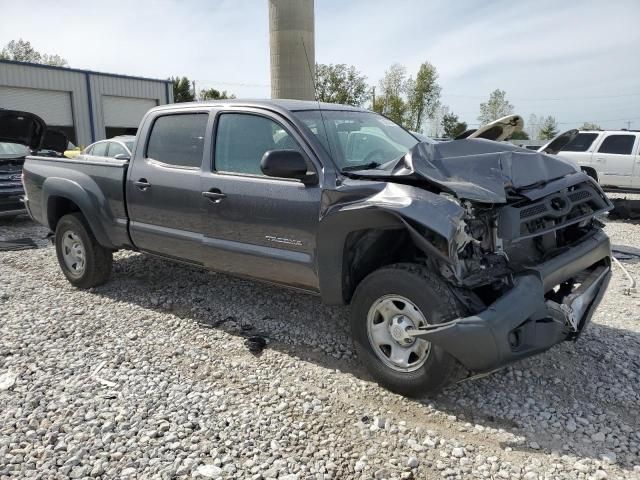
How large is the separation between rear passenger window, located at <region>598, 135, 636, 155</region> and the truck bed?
11.1m

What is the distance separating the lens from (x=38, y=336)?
175 inches

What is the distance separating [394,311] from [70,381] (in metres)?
2.30

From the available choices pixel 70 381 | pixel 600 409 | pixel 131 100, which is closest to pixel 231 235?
pixel 70 381

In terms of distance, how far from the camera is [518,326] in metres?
2.97

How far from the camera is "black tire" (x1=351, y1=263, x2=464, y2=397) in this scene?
3057 millimetres

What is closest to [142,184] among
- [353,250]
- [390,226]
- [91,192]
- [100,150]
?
[91,192]

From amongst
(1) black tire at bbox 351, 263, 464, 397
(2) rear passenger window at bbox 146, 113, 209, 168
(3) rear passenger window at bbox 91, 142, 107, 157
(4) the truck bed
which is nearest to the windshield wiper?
(1) black tire at bbox 351, 263, 464, 397

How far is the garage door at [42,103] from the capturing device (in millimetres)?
26081

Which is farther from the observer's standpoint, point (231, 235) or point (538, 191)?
point (231, 235)

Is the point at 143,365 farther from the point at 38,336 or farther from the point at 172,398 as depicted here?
the point at 38,336

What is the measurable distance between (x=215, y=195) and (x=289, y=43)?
11.8 m

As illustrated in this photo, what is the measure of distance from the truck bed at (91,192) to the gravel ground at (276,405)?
848 millimetres

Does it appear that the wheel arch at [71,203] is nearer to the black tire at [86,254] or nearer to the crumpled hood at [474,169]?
the black tire at [86,254]

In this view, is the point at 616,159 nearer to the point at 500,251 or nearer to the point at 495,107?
the point at 500,251
